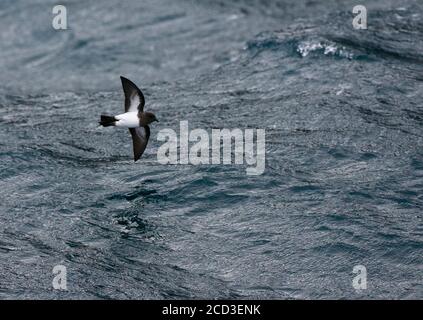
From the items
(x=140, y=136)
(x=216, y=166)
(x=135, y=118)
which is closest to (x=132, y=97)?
(x=135, y=118)

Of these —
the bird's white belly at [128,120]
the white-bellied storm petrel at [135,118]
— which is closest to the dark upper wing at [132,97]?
the white-bellied storm petrel at [135,118]

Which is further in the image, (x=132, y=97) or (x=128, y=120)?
(x=132, y=97)

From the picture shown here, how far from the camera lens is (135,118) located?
43.2ft

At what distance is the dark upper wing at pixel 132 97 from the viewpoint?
13.2 metres

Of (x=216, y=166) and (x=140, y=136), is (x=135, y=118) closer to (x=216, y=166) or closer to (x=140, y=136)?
(x=140, y=136)

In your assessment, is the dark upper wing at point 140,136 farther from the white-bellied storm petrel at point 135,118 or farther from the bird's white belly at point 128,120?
the bird's white belly at point 128,120

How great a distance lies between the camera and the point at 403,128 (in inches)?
618

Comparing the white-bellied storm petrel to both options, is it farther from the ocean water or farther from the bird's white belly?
the ocean water

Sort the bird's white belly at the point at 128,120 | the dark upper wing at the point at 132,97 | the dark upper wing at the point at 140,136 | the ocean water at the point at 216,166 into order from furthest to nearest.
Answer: the dark upper wing at the point at 140,136 < the dark upper wing at the point at 132,97 < the bird's white belly at the point at 128,120 < the ocean water at the point at 216,166

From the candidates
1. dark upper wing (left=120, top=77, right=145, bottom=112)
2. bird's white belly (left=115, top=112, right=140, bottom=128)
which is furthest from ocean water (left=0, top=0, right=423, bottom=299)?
dark upper wing (left=120, top=77, right=145, bottom=112)

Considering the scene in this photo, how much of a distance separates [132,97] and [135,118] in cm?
51

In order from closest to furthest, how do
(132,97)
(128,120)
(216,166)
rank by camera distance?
(128,120)
(132,97)
(216,166)

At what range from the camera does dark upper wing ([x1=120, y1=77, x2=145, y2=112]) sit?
13.2m
